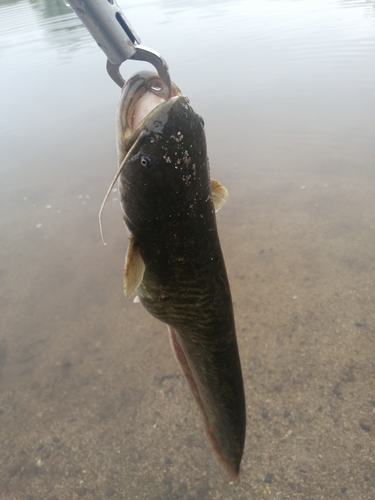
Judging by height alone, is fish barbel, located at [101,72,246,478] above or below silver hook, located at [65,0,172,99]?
below

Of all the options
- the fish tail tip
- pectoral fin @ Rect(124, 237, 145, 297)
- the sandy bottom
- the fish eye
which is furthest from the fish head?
the sandy bottom

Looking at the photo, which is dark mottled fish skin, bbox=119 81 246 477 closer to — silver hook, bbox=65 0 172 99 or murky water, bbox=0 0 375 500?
silver hook, bbox=65 0 172 99

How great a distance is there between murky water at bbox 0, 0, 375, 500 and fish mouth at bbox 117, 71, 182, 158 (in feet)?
7.00

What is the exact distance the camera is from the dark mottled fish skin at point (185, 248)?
126 cm

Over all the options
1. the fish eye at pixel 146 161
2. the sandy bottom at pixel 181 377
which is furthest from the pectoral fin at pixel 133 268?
the sandy bottom at pixel 181 377

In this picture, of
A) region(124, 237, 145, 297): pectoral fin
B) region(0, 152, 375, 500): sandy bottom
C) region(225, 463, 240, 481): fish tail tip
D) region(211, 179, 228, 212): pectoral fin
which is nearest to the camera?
region(124, 237, 145, 297): pectoral fin

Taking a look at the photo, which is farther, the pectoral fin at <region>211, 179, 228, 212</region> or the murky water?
the murky water

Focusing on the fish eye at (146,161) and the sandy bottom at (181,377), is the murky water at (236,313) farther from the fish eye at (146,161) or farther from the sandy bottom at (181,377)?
the fish eye at (146,161)

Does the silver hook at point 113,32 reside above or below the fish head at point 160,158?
above

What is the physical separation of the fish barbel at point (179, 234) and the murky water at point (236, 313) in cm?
83

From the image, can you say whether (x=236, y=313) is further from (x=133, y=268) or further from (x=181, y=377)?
(x=133, y=268)

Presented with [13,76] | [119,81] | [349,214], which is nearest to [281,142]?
[349,214]

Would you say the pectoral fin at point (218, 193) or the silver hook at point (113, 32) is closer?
the silver hook at point (113, 32)

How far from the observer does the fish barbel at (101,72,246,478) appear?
4.13 ft
